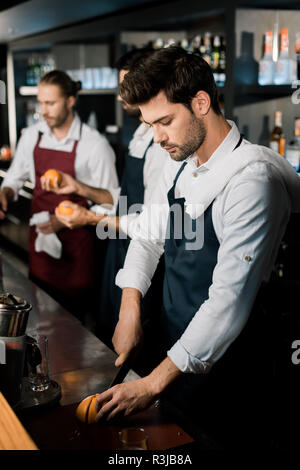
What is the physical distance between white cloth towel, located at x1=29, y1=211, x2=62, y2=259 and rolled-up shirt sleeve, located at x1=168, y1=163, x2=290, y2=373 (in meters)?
1.91

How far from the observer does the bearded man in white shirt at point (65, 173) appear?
9.93 ft

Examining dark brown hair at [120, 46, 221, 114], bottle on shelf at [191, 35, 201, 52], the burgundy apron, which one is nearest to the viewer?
dark brown hair at [120, 46, 221, 114]

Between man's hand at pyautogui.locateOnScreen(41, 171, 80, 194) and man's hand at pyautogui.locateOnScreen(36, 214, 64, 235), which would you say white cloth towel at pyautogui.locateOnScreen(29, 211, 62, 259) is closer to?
man's hand at pyautogui.locateOnScreen(36, 214, 64, 235)

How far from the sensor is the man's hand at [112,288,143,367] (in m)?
1.45

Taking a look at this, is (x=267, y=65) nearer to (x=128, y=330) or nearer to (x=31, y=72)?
(x=128, y=330)

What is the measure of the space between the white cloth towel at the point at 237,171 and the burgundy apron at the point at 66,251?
1.68m

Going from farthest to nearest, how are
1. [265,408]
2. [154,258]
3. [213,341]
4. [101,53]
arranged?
[101,53], [154,258], [265,408], [213,341]

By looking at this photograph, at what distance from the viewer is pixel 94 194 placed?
274 cm

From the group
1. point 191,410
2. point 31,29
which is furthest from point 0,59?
point 191,410

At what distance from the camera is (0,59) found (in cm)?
634

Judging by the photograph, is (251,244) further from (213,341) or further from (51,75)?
(51,75)

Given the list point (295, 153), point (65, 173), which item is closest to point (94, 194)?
point (65, 173)

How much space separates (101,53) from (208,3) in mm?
2137

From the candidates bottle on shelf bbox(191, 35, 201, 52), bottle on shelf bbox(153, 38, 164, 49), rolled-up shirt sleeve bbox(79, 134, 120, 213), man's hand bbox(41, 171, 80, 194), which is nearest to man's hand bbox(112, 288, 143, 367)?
man's hand bbox(41, 171, 80, 194)
